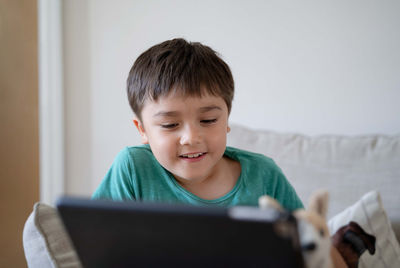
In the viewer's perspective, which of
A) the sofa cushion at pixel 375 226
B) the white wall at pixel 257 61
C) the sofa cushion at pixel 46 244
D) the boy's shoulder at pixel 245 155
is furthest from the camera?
the white wall at pixel 257 61

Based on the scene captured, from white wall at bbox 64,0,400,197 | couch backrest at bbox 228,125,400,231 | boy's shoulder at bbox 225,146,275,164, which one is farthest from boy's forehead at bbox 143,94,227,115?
white wall at bbox 64,0,400,197

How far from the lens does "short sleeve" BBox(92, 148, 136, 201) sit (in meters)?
1.00

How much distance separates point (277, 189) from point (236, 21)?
107cm

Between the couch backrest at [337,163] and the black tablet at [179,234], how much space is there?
94cm

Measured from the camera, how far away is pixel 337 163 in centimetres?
142

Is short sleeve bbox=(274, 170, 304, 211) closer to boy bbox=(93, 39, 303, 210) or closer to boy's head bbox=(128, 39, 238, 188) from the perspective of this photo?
boy bbox=(93, 39, 303, 210)

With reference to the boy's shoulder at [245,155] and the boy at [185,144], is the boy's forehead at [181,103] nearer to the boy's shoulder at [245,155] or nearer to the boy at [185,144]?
the boy at [185,144]

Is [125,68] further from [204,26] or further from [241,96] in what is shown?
[241,96]

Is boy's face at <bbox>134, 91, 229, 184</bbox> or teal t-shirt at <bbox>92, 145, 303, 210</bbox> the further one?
teal t-shirt at <bbox>92, 145, 303, 210</bbox>

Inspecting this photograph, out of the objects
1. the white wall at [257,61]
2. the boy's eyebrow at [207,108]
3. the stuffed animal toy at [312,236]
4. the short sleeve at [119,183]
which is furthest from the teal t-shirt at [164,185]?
the white wall at [257,61]

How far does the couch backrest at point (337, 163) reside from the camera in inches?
53.7

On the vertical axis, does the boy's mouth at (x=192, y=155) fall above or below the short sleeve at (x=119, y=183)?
above

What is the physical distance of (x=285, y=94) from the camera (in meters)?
1.85

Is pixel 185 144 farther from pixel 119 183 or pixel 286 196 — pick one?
pixel 286 196
